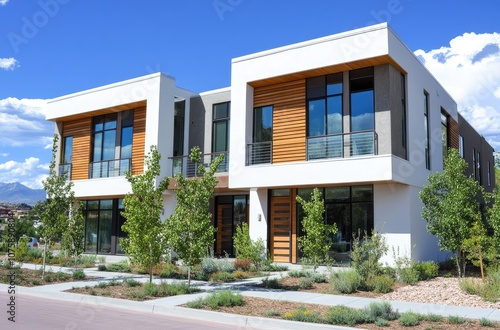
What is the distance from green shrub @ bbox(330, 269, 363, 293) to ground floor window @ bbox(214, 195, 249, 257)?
9.36m

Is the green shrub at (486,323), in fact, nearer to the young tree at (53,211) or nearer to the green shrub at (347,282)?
the green shrub at (347,282)

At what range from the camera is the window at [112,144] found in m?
25.2

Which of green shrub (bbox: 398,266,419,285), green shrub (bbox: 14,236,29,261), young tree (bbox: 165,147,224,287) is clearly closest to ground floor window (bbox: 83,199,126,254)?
green shrub (bbox: 14,236,29,261)

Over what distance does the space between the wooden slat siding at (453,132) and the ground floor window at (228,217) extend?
11.1 m

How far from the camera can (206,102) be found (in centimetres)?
2444

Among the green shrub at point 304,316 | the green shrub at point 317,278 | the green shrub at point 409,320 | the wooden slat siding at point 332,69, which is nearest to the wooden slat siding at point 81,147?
the wooden slat siding at point 332,69

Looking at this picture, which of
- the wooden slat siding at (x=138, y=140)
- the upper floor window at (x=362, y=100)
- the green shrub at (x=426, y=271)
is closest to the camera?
the green shrub at (x=426, y=271)

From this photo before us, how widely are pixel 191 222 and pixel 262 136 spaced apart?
7.81m

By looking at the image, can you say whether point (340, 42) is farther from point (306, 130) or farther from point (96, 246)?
point (96, 246)

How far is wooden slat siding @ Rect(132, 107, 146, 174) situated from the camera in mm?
24312

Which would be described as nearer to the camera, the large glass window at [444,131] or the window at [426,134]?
the window at [426,134]

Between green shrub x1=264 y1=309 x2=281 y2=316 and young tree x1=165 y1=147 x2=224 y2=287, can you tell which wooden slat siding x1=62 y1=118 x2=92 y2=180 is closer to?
young tree x1=165 y1=147 x2=224 y2=287

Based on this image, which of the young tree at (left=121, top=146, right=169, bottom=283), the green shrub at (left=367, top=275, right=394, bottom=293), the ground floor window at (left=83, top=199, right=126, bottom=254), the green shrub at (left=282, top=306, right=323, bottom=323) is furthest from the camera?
the ground floor window at (left=83, top=199, right=126, bottom=254)

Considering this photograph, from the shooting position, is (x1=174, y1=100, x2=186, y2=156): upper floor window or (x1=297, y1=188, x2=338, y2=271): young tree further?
(x1=174, y1=100, x2=186, y2=156): upper floor window
